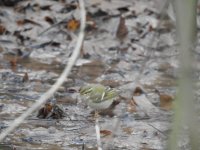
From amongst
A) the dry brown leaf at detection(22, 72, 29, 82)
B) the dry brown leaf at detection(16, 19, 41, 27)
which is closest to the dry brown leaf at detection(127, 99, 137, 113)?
the dry brown leaf at detection(22, 72, 29, 82)

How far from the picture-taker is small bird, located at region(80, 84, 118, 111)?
5617 mm

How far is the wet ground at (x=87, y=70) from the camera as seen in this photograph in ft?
16.7

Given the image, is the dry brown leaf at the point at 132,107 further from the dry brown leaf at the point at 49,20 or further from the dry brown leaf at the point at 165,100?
the dry brown leaf at the point at 49,20

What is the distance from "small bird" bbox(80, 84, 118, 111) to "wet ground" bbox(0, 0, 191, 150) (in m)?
0.14

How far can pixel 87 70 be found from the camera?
25.5 ft

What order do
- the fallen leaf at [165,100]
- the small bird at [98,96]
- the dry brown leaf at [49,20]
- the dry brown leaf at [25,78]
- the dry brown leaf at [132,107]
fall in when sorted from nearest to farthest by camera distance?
the small bird at [98,96], the dry brown leaf at [132,107], the fallen leaf at [165,100], the dry brown leaf at [25,78], the dry brown leaf at [49,20]

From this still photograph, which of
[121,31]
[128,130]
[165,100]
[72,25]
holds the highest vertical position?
[128,130]

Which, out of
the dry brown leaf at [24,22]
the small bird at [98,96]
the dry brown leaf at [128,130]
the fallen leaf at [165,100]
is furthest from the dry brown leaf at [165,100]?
the dry brown leaf at [24,22]

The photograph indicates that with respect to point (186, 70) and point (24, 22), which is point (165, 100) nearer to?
point (24, 22)

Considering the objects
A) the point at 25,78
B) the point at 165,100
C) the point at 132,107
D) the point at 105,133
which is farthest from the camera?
the point at 25,78

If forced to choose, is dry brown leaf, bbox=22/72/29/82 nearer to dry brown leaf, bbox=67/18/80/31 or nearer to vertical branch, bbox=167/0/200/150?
dry brown leaf, bbox=67/18/80/31

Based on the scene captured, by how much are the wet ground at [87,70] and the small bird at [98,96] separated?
14 cm

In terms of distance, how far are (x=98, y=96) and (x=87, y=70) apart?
2.16 metres

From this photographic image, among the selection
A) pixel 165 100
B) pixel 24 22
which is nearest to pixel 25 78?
pixel 165 100
